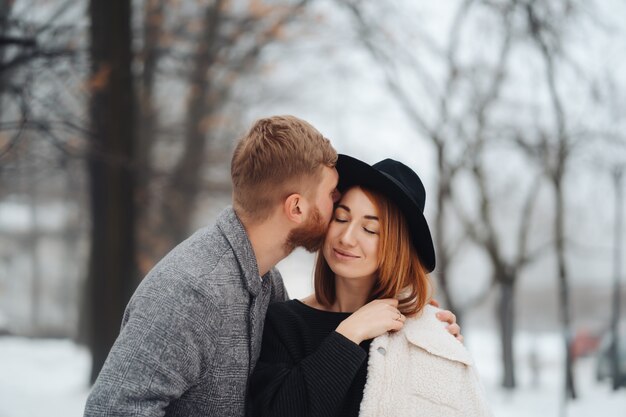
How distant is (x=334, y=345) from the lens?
6.91ft

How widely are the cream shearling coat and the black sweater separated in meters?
0.09

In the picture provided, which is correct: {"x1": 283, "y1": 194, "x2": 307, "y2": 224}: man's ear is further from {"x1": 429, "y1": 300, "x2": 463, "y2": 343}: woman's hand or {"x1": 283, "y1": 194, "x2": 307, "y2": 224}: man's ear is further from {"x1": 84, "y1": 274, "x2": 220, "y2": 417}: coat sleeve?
{"x1": 429, "y1": 300, "x2": 463, "y2": 343}: woman's hand

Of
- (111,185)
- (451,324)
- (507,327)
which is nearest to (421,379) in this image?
(451,324)

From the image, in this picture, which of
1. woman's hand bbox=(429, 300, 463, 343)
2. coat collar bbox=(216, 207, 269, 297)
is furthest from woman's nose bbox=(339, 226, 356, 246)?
woman's hand bbox=(429, 300, 463, 343)

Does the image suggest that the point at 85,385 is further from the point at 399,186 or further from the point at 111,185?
the point at 399,186

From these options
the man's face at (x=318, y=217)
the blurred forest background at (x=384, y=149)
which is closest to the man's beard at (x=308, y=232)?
the man's face at (x=318, y=217)

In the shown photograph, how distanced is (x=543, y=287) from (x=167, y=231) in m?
7.22

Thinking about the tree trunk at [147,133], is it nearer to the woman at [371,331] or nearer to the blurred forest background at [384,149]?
the blurred forest background at [384,149]

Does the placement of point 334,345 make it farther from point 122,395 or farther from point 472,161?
point 472,161

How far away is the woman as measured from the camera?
2078 mm

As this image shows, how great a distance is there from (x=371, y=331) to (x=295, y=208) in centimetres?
53

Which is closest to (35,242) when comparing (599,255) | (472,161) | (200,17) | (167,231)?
(167,231)

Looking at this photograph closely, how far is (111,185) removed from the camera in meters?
6.85

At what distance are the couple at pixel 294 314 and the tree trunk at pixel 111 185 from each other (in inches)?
186
